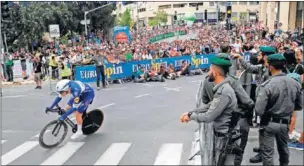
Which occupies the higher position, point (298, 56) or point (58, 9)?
point (58, 9)

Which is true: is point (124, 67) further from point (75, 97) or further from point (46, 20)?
point (46, 20)

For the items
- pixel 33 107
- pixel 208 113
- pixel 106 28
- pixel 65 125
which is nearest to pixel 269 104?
pixel 208 113

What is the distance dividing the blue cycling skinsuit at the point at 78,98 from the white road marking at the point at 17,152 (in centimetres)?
95

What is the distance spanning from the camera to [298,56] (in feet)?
28.2

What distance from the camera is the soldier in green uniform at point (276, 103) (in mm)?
4934

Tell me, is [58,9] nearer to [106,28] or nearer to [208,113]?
[106,28]

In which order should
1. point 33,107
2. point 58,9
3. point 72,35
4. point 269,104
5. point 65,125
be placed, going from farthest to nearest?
point 72,35 < point 58,9 < point 33,107 < point 65,125 < point 269,104

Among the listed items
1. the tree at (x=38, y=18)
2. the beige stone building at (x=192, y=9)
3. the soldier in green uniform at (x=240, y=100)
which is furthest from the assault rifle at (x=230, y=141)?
the beige stone building at (x=192, y=9)

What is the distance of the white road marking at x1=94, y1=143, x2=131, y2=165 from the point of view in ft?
23.5

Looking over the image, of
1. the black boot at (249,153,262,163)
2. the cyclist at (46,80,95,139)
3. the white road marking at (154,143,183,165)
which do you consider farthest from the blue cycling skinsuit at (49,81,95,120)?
the black boot at (249,153,262,163)

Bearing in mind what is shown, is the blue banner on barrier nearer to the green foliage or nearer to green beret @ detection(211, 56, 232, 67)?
green beret @ detection(211, 56, 232, 67)

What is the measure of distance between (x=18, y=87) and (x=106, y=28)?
40.6 metres

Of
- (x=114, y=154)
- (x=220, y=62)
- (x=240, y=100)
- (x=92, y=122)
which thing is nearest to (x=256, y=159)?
(x=240, y=100)

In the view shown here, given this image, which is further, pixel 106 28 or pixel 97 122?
pixel 106 28
